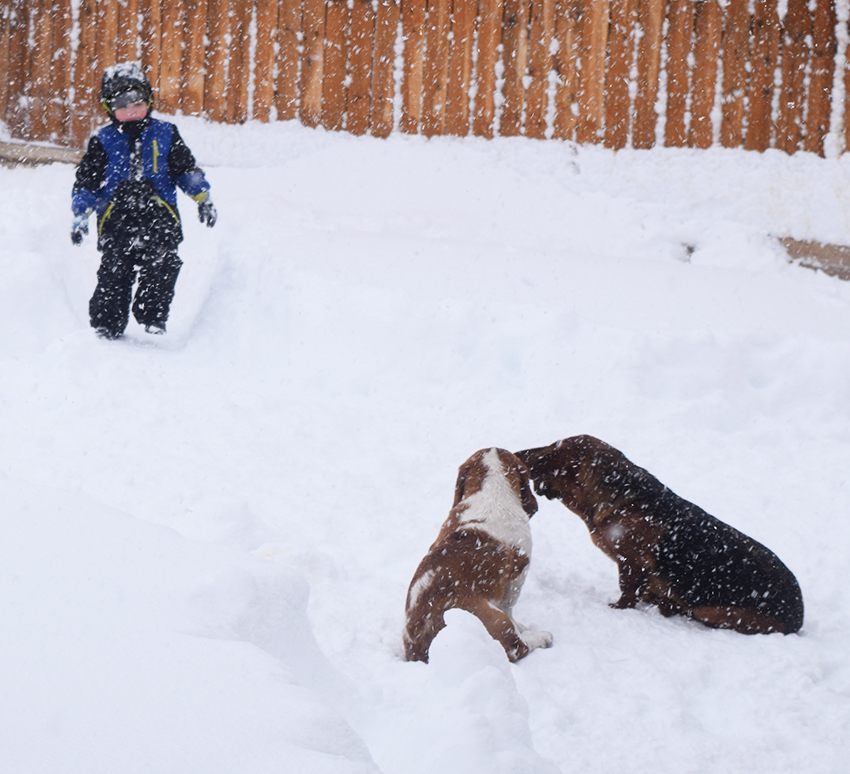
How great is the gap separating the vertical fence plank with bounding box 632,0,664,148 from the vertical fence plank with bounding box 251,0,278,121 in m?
3.33

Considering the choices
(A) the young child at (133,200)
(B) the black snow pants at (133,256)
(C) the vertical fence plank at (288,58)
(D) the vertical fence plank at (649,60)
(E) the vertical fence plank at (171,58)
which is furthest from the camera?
(E) the vertical fence plank at (171,58)

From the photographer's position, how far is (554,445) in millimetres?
3514

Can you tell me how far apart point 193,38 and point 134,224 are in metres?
3.08

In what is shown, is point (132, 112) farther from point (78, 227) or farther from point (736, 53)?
point (736, 53)

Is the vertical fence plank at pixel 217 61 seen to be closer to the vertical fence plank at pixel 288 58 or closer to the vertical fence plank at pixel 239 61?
the vertical fence plank at pixel 239 61

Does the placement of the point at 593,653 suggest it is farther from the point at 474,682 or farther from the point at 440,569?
the point at 474,682

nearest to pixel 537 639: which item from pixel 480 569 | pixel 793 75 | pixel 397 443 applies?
pixel 480 569

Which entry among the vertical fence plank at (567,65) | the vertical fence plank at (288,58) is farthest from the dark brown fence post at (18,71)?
the vertical fence plank at (567,65)

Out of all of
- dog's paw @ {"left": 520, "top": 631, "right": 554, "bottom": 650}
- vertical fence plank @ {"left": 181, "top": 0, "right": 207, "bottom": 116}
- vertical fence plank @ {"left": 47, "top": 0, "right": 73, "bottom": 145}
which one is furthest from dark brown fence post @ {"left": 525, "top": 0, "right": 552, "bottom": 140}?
dog's paw @ {"left": 520, "top": 631, "right": 554, "bottom": 650}

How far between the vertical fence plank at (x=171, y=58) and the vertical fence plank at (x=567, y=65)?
11.6ft

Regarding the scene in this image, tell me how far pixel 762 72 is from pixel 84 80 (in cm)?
630

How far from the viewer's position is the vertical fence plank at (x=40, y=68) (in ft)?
25.8

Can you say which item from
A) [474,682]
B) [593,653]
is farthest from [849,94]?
[474,682]

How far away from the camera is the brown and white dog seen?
269cm
